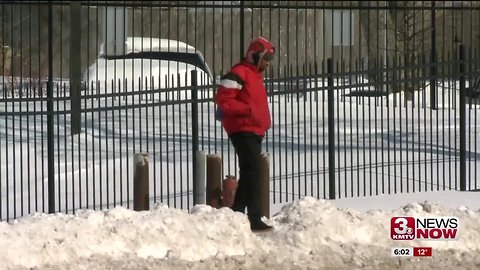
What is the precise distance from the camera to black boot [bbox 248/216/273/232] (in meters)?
9.48

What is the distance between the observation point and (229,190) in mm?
10414

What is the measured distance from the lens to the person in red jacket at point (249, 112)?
375 inches

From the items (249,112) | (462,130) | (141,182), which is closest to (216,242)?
(249,112)

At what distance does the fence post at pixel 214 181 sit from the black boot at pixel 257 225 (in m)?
0.87

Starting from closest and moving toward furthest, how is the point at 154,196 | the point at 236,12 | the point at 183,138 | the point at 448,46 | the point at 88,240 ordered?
the point at 88,240
the point at 154,196
the point at 183,138
the point at 236,12
the point at 448,46

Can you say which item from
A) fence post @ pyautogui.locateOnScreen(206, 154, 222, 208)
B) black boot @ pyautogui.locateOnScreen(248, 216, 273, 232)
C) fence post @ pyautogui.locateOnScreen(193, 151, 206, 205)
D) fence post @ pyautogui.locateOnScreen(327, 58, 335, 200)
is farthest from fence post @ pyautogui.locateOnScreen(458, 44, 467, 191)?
black boot @ pyautogui.locateOnScreen(248, 216, 273, 232)

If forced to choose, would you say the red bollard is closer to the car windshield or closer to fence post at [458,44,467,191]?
fence post at [458,44,467,191]

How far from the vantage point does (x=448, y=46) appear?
39.2 metres

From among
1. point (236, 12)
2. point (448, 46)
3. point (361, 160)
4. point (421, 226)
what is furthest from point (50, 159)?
point (448, 46)

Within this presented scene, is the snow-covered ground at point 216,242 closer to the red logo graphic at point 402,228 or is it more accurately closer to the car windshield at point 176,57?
the red logo graphic at point 402,228

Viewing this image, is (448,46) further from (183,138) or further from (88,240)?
(88,240)

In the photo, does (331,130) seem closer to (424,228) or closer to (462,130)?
(462,130)

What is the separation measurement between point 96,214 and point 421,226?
279 centimetres

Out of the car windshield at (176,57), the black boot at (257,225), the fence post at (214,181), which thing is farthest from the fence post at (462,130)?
the car windshield at (176,57)
